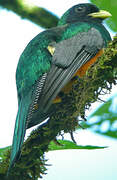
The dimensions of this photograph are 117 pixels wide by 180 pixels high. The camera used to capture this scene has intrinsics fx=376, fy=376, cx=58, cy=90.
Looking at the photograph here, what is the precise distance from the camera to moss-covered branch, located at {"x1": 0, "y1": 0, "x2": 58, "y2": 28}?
12.8ft

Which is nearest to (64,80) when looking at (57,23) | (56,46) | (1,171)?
(56,46)

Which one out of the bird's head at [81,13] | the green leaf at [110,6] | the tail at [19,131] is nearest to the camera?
the tail at [19,131]

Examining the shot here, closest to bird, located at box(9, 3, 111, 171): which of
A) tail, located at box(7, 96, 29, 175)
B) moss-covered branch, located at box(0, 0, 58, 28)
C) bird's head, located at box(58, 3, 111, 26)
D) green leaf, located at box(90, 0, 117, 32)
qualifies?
tail, located at box(7, 96, 29, 175)

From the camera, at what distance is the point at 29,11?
3.96m

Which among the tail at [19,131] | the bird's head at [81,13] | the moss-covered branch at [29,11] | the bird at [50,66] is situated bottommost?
the tail at [19,131]

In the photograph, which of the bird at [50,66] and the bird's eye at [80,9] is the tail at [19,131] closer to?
the bird at [50,66]

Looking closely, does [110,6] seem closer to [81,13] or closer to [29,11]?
[29,11]

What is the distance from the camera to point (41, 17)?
13.2 ft

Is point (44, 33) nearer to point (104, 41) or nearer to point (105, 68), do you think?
point (104, 41)

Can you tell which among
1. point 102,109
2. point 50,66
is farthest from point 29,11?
point 102,109

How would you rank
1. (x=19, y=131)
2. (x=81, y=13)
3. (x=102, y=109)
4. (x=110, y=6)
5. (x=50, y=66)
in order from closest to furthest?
(x=110, y=6), (x=19, y=131), (x=102, y=109), (x=50, y=66), (x=81, y=13)

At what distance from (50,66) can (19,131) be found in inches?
29.2

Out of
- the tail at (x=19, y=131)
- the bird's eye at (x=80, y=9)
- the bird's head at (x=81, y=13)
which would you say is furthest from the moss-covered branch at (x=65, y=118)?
the bird's eye at (x=80, y=9)

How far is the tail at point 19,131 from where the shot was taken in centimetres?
245
